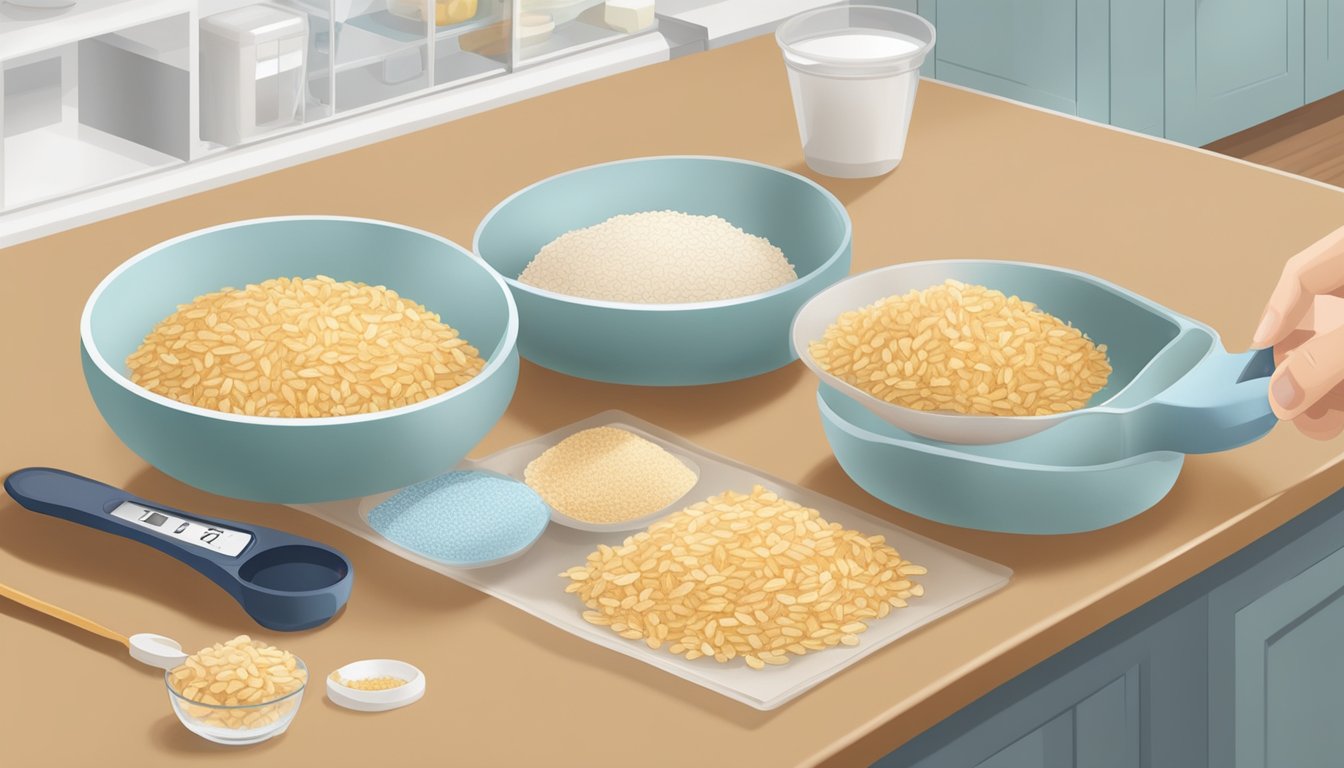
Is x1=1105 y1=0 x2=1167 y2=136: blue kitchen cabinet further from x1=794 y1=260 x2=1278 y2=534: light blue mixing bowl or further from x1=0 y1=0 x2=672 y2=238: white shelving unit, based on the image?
x1=794 y1=260 x2=1278 y2=534: light blue mixing bowl

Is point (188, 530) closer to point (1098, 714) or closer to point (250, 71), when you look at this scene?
point (1098, 714)

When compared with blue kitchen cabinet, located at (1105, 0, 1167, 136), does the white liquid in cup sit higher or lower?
higher

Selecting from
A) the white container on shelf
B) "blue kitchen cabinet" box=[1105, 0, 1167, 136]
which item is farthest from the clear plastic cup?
"blue kitchen cabinet" box=[1105, 0, 1167, 136]

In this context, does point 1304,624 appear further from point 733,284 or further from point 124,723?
point 124,723

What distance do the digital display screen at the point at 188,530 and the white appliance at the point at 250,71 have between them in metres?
1.81

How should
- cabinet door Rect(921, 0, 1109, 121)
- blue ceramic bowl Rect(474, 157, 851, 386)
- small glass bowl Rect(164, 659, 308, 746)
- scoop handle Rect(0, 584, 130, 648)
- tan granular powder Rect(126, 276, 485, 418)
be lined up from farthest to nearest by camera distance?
1. cabinet door Rect(921, 0, 1109, 121)
2. blue ceramic bowl Rect(474, 157, 851, 386)
3. tan granular powder Rect(126, 276, 485, 418)
4. scoop handle Rect(0, 584, 130, 648)
5. small glass bowl Rect(164, 659, 308, 746)

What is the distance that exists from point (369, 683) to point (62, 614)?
23 centimetres

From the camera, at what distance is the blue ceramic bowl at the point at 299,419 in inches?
45.8

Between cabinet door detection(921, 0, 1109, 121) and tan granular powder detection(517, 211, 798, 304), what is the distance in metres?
2.27

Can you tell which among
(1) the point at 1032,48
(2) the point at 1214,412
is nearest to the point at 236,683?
(2) the point at 1214,412

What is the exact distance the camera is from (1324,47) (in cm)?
416

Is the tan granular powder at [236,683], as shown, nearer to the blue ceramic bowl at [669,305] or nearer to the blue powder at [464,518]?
the blue powder at [464,518]

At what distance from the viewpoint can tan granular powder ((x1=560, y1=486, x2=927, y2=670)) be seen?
1.07 m

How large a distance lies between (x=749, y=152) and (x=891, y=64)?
0.21 metres
